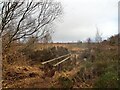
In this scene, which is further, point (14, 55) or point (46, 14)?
point (46, 14)

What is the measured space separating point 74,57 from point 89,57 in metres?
1.70

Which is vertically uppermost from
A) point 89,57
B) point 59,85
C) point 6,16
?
point 6,16

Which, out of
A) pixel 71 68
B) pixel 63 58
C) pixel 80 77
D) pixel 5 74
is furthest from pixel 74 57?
pixel 5 74

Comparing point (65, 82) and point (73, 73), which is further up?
point (73, 73)

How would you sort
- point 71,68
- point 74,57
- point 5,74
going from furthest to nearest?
point 74,57
point 71,68
point 5,74

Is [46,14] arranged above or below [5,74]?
above

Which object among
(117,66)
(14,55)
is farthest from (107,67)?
(14,55)

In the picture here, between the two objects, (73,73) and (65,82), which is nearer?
(65,82)

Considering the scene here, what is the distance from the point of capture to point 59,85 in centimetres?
1325

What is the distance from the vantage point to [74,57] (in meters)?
18.0

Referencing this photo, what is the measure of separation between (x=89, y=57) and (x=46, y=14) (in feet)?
12.2

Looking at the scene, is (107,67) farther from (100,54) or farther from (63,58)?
(63,58)

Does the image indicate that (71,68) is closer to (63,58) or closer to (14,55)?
(63,58)

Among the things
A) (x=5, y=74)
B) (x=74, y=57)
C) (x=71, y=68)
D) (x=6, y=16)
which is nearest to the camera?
(x=5, y=74)
